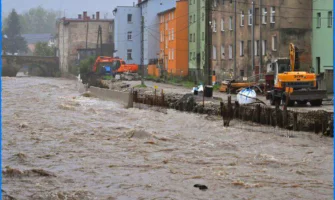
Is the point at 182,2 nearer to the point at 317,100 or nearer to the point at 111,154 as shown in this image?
the point at 317,100

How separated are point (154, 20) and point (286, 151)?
80.5m

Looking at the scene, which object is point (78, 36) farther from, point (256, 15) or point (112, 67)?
point (256, 15)

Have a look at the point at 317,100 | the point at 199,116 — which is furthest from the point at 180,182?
the point at 317,100

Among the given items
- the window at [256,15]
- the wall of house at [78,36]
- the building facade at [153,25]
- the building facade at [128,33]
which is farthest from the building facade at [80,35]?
the window at [256,15]

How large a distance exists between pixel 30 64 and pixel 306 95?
98.7m

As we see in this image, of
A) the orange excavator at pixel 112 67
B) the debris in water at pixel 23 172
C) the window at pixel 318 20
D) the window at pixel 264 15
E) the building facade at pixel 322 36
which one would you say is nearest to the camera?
the debris in water at pixel 23 172

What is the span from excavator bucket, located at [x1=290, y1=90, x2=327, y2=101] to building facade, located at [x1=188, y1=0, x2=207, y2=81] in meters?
39.5

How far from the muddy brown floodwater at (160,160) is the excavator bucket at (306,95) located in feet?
16.3

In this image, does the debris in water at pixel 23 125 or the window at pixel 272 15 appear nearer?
the debris in water at pixel 23 125

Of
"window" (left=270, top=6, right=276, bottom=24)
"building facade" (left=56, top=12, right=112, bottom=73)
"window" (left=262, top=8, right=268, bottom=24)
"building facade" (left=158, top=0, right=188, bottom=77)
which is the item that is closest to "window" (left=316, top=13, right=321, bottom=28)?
"window" (left=270, top=6, right=276, bottom=24)

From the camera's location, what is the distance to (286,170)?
17797 millimetres

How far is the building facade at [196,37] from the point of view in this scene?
77062 mm

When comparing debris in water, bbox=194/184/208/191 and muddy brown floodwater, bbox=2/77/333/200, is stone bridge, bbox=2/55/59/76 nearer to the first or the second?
muddy brown floodwater, bbox=2/77/333/200

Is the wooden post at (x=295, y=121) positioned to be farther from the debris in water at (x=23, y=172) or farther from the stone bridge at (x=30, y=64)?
the stone bridge at (x=30, y=64)
